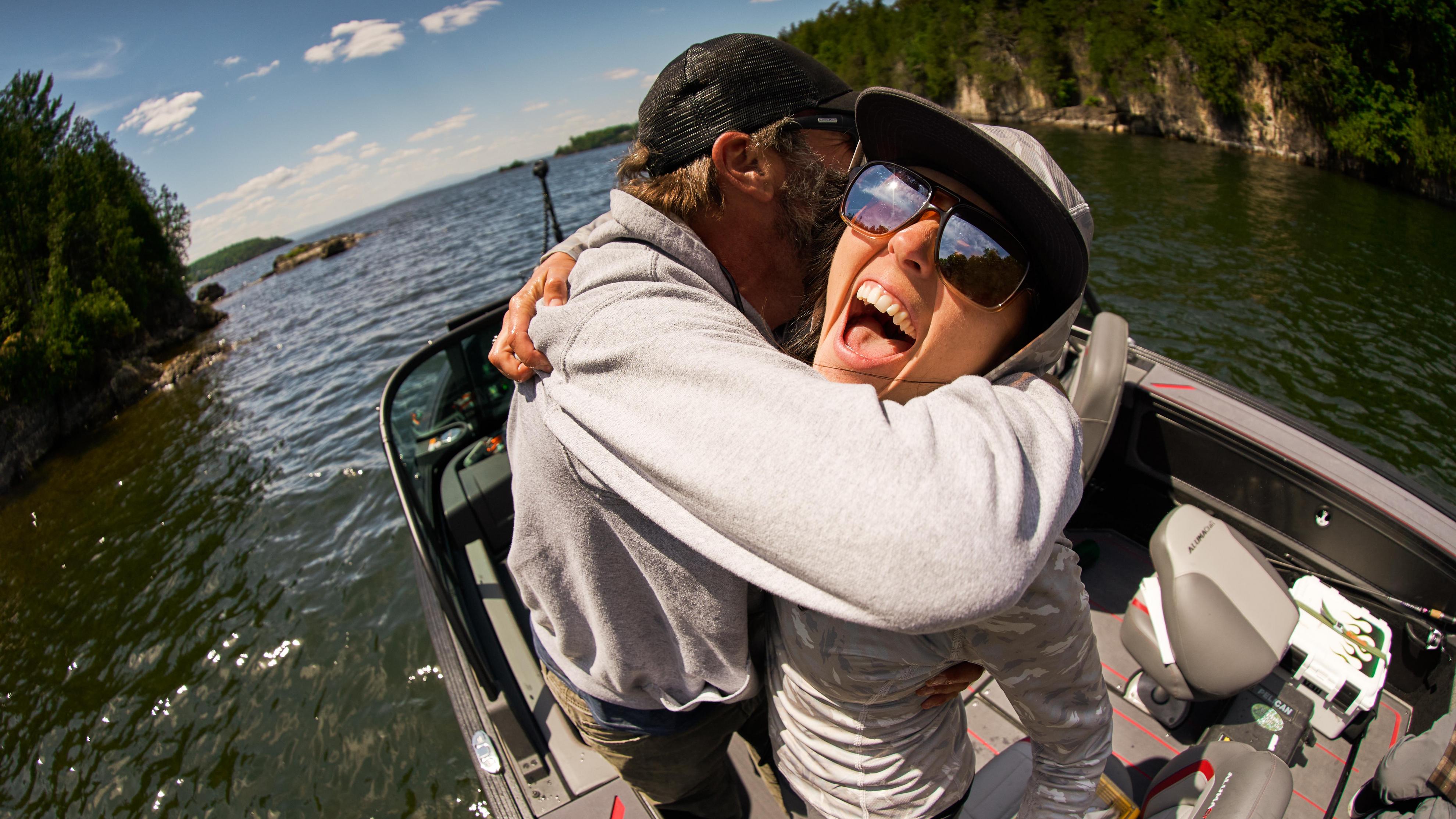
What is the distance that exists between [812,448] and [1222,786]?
73.3 inches

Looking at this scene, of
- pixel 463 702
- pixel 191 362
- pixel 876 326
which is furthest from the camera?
pixel 191 362

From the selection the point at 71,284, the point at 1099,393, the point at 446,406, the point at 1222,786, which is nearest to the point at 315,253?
the point at 71,284

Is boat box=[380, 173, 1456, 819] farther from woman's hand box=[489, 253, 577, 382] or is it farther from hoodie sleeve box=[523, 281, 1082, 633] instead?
woman's hand box=[489, 253, 577, 382]

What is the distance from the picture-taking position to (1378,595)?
116 inches

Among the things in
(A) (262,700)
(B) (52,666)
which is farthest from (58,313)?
(A) (262,700)

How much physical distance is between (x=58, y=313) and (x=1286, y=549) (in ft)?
92.9

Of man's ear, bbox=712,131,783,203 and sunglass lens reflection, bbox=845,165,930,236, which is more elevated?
man's ear, bbox=712,131,783,203

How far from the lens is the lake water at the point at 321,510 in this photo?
5.38 m

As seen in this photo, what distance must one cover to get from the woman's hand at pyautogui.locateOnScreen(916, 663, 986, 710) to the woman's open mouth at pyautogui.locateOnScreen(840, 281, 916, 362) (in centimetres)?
62

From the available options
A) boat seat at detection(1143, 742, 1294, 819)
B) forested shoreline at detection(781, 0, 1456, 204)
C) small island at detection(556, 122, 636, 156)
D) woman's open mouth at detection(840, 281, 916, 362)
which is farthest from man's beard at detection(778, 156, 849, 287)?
small island at detection(556, 122, 636, 156)

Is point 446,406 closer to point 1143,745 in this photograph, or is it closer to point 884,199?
point 884,199

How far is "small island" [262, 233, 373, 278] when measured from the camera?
4975cm

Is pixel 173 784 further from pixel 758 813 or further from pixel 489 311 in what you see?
pixel 758 813

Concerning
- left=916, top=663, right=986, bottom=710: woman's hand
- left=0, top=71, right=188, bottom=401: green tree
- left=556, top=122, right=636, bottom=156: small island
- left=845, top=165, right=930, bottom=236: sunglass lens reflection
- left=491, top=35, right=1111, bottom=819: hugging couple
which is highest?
left=556, top=122, right=636, bottom=156: small island
